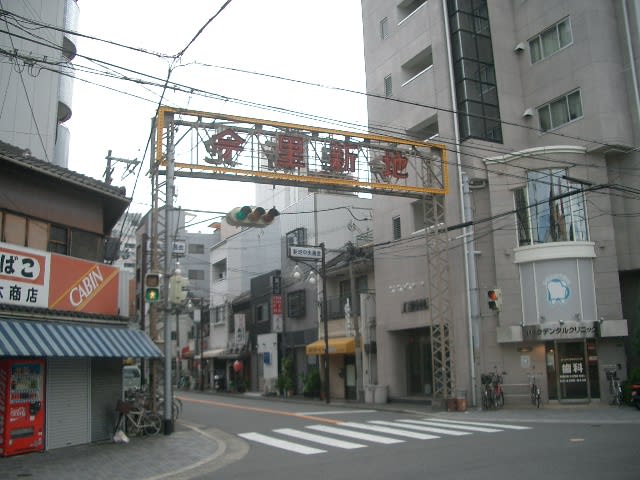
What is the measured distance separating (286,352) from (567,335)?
2146 cm

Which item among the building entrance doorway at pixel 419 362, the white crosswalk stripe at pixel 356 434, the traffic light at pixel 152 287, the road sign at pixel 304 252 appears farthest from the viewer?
the road sign at pixel 304 252

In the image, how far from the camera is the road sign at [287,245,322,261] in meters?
31.2

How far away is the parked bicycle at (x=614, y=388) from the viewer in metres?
22.5

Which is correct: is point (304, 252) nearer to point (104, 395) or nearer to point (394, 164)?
point (394, 164)

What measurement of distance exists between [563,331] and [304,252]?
13245 millimetres

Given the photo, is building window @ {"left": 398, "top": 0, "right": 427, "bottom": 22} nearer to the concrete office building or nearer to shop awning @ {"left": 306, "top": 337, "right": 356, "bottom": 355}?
the concrete office building

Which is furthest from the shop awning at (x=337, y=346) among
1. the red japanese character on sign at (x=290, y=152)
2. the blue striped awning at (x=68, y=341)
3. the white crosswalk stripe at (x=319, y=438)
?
the blue striped awning at (x=68, y=341)

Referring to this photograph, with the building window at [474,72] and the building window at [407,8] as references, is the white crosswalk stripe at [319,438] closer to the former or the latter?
the building window at [474,72]

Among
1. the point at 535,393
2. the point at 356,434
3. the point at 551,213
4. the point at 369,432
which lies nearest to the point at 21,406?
the point at 356,434

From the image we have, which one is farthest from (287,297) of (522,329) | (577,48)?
(577,48)

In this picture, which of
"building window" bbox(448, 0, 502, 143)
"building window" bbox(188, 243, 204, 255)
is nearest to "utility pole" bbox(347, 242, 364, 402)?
"building window" bbox(448, 0, 502, 143)

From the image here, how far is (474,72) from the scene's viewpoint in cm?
2792

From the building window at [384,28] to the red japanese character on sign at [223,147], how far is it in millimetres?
15173

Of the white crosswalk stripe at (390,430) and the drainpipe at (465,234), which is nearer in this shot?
the white crosswalk stripe at (390,430)
